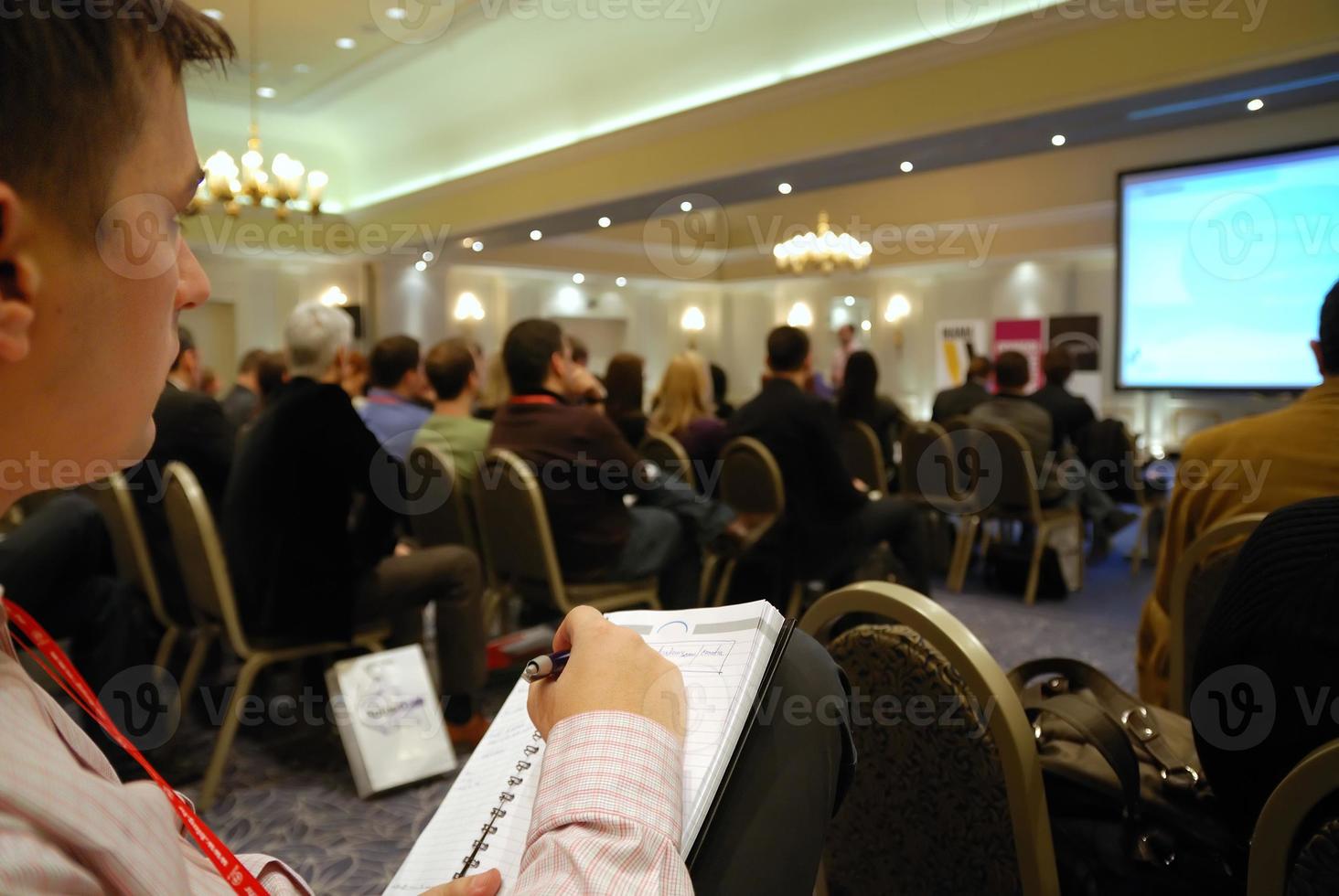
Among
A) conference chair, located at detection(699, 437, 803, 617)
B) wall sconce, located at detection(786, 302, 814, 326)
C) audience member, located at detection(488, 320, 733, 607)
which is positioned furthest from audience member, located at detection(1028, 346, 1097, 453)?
wall sconce, located at detection(786, 302, 814, 326)

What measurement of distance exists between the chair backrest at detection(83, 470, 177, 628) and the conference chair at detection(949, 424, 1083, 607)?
3.45 metres

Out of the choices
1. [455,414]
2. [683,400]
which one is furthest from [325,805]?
[683,400]

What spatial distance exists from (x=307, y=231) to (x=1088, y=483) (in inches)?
322

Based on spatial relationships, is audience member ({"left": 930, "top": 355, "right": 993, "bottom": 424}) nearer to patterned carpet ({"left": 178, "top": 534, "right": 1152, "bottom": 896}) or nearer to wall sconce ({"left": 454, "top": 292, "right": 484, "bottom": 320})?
patterned carpet ({"left": 178, "top": 534, "right": 1152, "bottom": 896})

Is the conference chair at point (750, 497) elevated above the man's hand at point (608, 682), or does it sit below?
below

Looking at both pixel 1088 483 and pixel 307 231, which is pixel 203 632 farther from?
pixel 307 231

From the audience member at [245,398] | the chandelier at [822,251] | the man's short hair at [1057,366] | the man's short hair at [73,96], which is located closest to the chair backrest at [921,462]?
the man's short hair at [1057,366]

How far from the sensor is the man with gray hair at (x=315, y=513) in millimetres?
2184

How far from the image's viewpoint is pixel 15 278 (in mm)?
379

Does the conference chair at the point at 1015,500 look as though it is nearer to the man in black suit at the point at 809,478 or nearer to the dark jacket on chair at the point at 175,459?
the man in black suit at the point at 809,478

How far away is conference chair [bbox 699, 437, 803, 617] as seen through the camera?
3266mm

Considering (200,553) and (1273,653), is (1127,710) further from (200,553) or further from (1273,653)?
(200,553)

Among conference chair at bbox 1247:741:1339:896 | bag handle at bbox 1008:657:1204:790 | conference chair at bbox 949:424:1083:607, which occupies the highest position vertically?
Result: conference chair at bbox 1247:741:1339:896

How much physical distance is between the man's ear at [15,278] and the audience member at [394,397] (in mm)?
2993
